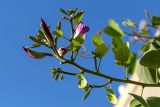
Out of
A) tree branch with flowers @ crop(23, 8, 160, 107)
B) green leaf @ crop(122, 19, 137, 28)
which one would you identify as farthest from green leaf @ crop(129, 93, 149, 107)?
green leaf @ crop(122, 19, 137, 28)

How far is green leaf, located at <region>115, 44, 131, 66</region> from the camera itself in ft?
2.56

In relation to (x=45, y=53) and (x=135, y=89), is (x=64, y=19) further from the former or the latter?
(x=135, y=89)

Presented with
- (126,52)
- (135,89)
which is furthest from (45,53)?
(135,89)

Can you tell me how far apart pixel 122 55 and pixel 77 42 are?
0.09 metres

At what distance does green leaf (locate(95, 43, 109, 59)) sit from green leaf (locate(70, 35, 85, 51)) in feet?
0.11

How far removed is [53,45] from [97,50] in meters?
0.08

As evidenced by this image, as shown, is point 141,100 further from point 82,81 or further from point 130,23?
point 130,23

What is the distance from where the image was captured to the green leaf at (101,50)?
781 millimetres

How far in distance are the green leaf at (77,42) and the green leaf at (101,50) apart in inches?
1.3

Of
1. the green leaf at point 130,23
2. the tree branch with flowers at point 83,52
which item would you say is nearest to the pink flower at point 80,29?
the tree branch with flowers at point 83,52

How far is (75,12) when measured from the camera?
0.79 metres

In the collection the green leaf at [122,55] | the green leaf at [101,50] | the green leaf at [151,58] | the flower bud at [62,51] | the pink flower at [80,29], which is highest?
the pink flower at [80,29]

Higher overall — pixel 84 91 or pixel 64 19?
pixel 64 19

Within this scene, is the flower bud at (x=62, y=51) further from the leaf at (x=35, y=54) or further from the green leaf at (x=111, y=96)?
the green leaf at (x=111, y=96)
